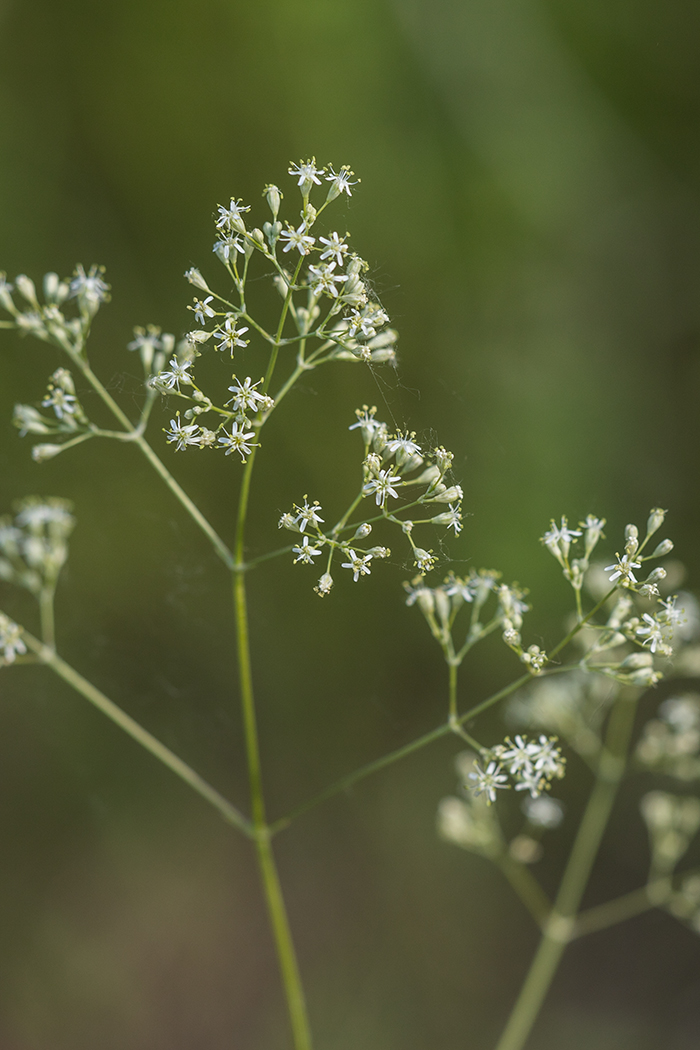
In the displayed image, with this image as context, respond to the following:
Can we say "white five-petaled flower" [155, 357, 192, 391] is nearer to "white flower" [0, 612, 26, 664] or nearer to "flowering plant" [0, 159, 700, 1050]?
"flowering plant" [0, 159, 700, 1050]

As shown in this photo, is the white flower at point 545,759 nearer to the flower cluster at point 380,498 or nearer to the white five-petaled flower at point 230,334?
the flower cluster at point 380,498

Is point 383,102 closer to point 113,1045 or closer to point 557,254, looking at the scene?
point 557,254

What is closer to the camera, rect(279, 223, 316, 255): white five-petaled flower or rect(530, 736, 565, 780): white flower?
rect(279, 223, 316, 255): white five-petaled flower

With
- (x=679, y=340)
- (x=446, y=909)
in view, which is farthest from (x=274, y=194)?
(x=446, y=909)

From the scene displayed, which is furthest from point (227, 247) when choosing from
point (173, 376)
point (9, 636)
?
point (9, 636)

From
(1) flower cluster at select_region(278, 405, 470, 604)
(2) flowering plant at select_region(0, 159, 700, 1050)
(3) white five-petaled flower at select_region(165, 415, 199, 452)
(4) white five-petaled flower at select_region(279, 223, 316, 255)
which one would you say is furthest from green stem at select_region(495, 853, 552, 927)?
(4) white five-petaled flower at select_region(279, 223, 316, 255)

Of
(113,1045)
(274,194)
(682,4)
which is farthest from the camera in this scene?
(113,1045)

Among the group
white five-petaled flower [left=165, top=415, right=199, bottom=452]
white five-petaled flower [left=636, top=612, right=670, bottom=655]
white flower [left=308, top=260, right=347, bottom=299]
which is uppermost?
white flower [left=308, top=260, right=347, bottom=299]

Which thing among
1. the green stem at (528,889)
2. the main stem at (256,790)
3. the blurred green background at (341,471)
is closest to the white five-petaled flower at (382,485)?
the main stem at (256,790)
